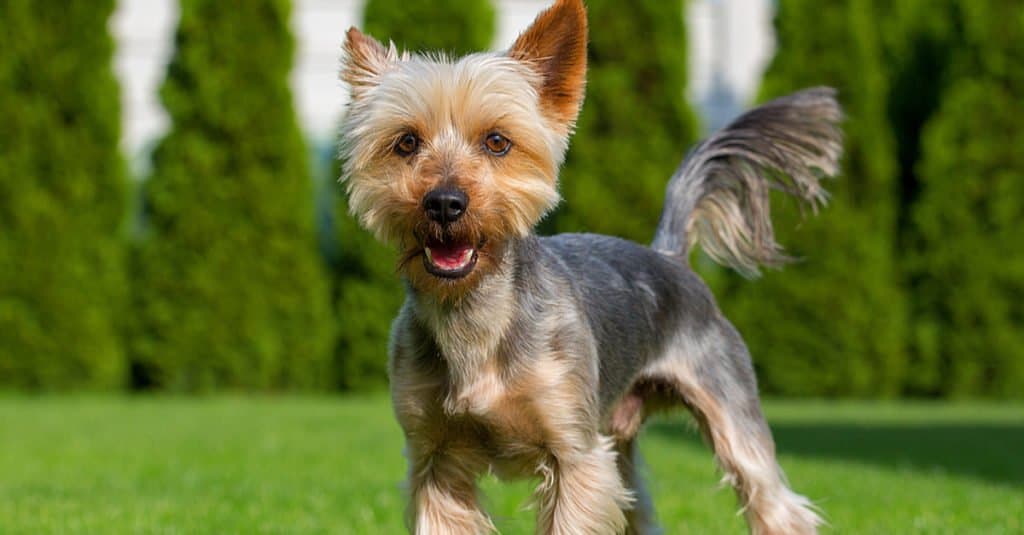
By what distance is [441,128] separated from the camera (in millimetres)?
4504

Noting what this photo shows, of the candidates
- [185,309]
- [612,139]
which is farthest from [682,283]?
[185,309]

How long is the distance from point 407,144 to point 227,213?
11.8 m

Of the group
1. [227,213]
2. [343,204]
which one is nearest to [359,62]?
[343,204]

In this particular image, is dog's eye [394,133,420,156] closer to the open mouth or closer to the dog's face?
the dog's face

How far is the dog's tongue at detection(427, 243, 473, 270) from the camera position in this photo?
4.43 meters

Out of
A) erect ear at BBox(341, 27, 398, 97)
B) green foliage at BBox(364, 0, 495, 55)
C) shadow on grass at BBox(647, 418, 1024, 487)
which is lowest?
shadow on grass at BBox(647, 418, 1024, 487)

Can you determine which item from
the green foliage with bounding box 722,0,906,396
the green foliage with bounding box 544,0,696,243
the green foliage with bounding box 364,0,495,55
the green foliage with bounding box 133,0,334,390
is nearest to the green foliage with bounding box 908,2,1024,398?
the green foliage with bounding box 722,0,906,396

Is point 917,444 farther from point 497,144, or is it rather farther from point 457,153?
point 457,153

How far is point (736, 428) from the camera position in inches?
214

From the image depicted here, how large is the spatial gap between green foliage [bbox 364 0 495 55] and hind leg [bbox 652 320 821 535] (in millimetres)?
10850

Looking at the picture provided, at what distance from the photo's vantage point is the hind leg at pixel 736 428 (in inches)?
213

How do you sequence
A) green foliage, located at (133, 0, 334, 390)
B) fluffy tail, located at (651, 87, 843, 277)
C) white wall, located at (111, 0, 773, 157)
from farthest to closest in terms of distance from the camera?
white wall, located at (111, 0, 773, 157) < green foliage, located at (133, 0, 334, 390) < fluffy tail, located at (651, 87, 843, 277)

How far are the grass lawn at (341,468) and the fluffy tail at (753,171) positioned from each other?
0.93 metres

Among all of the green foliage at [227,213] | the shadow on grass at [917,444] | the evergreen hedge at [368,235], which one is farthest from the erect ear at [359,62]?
the green foliage at [227,213]
